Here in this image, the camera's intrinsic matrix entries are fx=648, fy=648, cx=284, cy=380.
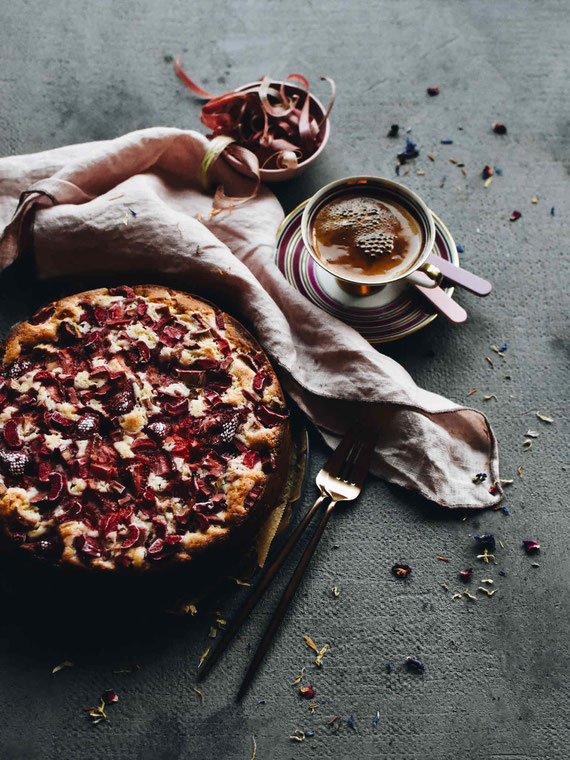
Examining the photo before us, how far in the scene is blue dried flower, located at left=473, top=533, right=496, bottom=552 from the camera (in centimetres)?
304

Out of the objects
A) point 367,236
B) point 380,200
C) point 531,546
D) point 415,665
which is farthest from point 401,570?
point 380,200

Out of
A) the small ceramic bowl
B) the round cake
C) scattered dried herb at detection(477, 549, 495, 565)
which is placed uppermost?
the small ceramic bowl

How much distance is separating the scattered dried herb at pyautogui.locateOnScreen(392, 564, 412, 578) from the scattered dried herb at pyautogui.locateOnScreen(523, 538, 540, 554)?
1.87 feet

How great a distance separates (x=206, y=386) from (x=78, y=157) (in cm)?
136

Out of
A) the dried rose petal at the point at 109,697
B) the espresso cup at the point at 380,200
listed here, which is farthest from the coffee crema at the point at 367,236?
the dried rose petal at the point at 109,697

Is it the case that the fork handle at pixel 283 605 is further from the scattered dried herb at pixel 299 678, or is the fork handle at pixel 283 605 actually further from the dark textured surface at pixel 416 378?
the scattered dried herb at pixel 299 678

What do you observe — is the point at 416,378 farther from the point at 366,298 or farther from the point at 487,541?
the point at 487,541

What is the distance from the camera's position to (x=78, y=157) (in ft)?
10.4

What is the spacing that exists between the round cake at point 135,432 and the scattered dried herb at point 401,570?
675mm

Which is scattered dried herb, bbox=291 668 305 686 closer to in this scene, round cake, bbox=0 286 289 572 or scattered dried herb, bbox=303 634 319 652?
scattered dried herb, bbox=303 634 319 652

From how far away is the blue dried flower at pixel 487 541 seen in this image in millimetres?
3041

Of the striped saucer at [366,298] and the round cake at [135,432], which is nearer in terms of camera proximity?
the round cake at [135,432]

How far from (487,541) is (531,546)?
211 millimetres

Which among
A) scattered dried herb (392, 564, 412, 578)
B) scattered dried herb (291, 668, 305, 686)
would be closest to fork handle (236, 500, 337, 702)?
scattered dried herb (291, 668, 305, 686)
